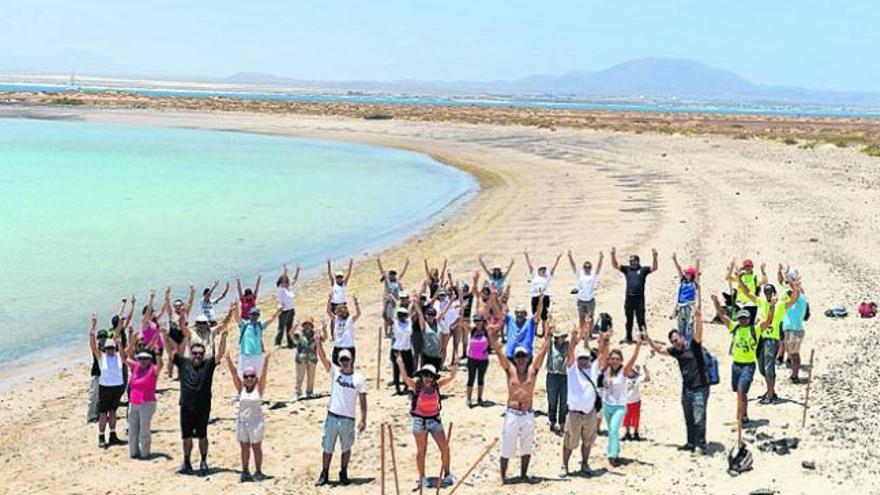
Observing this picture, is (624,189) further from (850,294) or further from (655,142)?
(655,142)

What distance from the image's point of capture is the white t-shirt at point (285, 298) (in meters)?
17.0

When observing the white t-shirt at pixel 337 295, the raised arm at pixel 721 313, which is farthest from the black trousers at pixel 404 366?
the raised arm at pixel 721 313

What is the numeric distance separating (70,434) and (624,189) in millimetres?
30915

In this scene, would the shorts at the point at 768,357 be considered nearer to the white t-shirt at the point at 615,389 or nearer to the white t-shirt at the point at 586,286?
the white t-shirt at the point at 615,389

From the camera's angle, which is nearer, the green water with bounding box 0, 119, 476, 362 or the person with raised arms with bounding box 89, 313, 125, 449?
the person with raised arms with bounding box 89, 313, 125, 449

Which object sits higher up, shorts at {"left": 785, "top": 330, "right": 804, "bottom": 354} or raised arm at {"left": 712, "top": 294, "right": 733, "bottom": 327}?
raised arm at {"left": 712, "top": 294, "right": 733, "bottom": 327}

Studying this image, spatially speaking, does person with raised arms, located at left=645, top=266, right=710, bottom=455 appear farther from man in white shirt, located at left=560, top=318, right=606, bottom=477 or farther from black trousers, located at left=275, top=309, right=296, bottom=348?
black trousers, located at left=275, top=309, right=296, bottom=348

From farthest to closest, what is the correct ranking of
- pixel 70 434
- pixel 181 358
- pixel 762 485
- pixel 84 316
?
pixel 84 316
pixel 70 434
pixel 181 358
pixel 762 485

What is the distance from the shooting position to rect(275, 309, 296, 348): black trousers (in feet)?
57.8

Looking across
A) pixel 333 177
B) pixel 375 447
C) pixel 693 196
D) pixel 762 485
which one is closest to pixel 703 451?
pixel 762 485

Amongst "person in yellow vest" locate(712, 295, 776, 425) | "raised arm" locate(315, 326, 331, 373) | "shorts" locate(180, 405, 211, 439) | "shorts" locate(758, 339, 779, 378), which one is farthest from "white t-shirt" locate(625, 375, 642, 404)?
"shorts" locate(180, 405, 211, 439)

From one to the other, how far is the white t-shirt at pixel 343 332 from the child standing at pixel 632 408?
13.4ft

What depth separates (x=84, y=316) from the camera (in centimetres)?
2128

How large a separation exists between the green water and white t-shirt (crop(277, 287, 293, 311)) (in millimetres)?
5349
